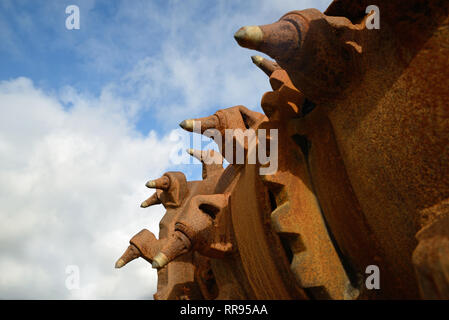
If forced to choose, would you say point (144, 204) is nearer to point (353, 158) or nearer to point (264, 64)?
point (264, 64)

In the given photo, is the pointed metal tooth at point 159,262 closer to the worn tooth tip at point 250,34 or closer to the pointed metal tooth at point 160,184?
the worn tooth tip at point 250,34

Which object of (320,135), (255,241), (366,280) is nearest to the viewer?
(366,280)

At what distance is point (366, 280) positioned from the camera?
186 cm

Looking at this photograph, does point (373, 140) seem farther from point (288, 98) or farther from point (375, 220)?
point (288, 98)

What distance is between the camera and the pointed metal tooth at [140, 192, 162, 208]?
4.92 m

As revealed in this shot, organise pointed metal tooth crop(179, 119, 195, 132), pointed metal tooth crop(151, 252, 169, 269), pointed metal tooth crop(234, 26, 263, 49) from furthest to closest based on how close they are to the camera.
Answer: pointed metal tooth crop(179, 119, 195, 132), pointed metal tooth crop(151, 252, 169, 269), pointed metal tooth crop(234, 26, 263, 49)

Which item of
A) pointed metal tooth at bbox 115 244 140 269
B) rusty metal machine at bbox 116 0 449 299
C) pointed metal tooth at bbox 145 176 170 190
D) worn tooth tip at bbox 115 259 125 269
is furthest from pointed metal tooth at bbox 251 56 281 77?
worn tooth tip at bbox 115 259 125 269

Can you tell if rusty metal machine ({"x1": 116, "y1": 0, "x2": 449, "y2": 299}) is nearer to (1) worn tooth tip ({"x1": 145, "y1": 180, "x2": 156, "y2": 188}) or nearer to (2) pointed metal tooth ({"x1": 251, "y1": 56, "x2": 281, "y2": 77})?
(2) pointed metal tooth ({"x1": 251, "y1": 56, "x2": 281, "y2": 77})

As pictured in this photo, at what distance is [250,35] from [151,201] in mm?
3736

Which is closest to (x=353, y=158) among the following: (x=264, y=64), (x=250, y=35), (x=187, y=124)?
(x=250, y=35)

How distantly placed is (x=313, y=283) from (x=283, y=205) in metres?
0.43

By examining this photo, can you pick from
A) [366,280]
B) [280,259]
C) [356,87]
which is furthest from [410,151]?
[280,259]

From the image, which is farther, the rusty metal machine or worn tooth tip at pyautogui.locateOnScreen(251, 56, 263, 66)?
worn tooth tip at pyautogui.locateOnScreen(251, 56, 263, 66)

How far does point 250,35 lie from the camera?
5.20 feet
